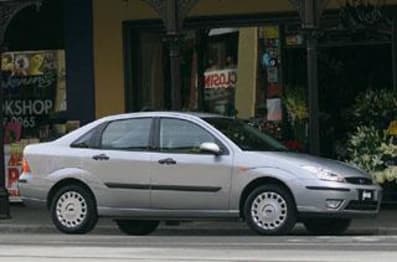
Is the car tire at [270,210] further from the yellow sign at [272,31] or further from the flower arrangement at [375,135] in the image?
the yellow sign at [272,31]

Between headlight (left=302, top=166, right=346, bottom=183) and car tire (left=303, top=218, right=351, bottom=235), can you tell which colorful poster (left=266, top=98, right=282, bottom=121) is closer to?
car tire (left=303, top=218, right=351, bottom=235)

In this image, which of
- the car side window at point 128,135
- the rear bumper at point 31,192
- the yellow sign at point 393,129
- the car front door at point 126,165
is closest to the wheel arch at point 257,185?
the car front door at point 126,165

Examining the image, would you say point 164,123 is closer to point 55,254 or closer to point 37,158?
point 37,158

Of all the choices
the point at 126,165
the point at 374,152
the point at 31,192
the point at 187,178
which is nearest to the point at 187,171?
the point at 187,178

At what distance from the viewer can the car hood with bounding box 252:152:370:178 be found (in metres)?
13.4

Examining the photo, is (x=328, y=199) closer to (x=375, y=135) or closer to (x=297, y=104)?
(x=375, y=135)

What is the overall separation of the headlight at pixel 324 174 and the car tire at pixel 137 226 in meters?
2.87

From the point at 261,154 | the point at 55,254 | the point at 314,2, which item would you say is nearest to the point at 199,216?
the point at 261,154

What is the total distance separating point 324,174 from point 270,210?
85 cm

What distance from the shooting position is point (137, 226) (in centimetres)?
1512

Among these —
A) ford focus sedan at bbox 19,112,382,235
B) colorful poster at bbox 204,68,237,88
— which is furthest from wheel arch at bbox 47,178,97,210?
colorful poster at bbox 204,68,237,88

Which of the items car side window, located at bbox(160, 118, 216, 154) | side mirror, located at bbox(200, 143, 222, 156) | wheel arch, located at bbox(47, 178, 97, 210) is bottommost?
wheel arch, located at bbox(47, 178, 97, 210)

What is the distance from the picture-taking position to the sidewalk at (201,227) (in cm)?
1480

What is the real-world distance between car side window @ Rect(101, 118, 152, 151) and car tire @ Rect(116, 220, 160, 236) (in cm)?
134
